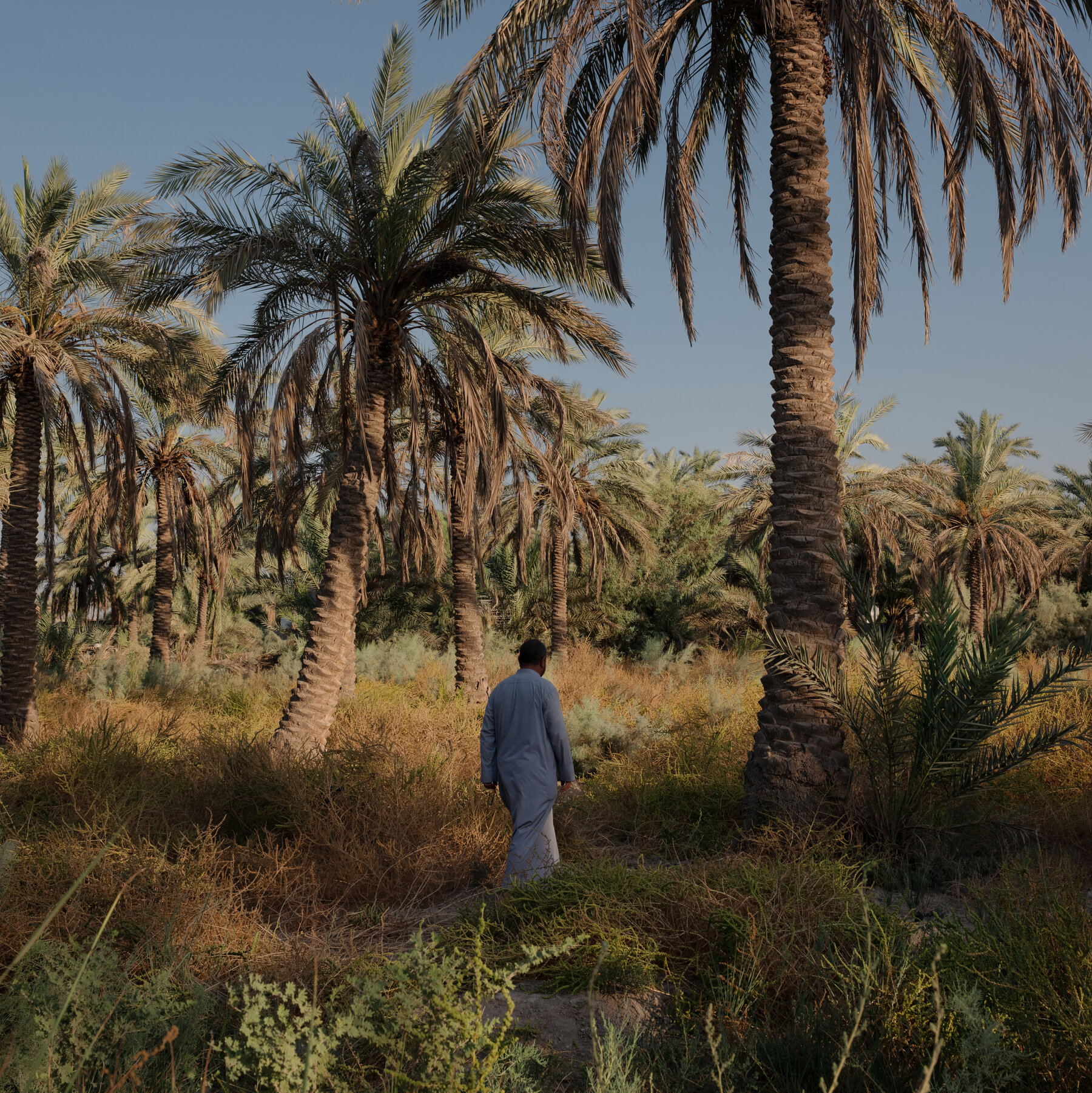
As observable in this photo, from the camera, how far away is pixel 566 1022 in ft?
12.5

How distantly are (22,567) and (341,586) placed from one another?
5872 millimetres

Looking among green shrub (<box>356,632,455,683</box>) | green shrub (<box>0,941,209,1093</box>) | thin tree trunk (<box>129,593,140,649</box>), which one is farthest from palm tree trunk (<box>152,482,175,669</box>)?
green shrub (<box>0,941,209,1093</box>)

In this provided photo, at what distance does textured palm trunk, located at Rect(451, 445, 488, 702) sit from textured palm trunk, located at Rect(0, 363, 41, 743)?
22.7 feet

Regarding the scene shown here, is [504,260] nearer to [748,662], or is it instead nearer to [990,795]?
[990,795]

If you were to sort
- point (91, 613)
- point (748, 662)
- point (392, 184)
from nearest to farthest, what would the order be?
point (392, 184) → point (748, 662) → point (91, 613)

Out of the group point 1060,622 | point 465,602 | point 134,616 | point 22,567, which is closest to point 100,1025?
point 22,567

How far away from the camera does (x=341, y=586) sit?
36.5 feet

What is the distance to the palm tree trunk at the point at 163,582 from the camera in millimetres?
19891

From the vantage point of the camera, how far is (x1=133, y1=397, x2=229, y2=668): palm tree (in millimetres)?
19672

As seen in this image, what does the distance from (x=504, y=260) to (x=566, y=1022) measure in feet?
32.9

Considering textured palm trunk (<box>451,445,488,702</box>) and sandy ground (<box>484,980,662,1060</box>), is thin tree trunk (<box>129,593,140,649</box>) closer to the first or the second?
textured palm trunk (<box>451,445,488,702</box>)

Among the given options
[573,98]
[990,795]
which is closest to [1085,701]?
[990,795]

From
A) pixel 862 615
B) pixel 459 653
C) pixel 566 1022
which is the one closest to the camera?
pixel 566 1022

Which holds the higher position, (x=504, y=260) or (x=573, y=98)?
(x=573, y=98)
